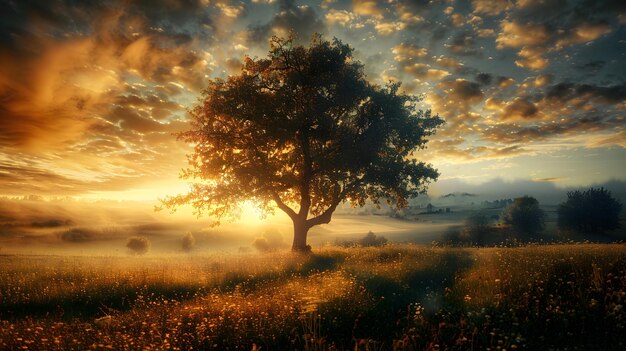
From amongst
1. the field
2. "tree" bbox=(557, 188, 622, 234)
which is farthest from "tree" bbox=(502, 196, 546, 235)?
the field

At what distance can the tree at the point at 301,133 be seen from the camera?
19297 millimetres

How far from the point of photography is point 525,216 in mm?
49125

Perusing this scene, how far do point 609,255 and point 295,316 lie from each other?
37.7 ft

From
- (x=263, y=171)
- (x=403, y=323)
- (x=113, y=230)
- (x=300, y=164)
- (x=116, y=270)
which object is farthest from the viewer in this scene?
(x=113, y=230)

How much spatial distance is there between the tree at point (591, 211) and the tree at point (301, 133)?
39.6 meters

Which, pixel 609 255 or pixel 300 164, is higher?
pixel 300 164

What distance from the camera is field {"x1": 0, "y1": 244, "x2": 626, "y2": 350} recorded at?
6.36 metres

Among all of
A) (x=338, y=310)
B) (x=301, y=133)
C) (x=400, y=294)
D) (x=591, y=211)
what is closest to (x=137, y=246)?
(x=301, y=133)

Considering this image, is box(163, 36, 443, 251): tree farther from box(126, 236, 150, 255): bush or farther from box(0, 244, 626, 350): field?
box(126, 236, 150, 255): bush

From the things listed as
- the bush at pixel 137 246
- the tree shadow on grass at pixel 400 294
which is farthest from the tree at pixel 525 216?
the bush at pixel 137 246

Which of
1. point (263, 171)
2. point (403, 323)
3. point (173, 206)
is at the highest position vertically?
point (263, 171)

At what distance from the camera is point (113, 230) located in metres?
69.0

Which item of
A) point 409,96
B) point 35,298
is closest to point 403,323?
point 35,298

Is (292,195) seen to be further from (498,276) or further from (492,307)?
(492,307)
